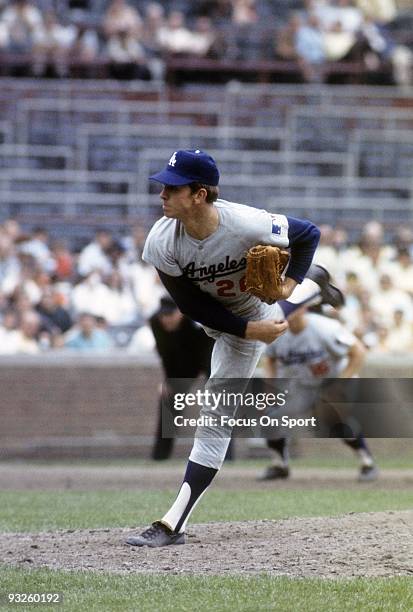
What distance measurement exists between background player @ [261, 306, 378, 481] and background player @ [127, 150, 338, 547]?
4241 millimetres

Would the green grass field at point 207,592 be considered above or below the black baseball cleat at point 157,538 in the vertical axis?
above

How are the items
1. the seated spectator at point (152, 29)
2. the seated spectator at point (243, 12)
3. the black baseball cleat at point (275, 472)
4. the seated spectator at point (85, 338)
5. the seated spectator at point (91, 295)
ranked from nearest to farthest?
the black baseball cleat at point (275, 472) < the seated spectator at point (85, 338) < the seated spectator at point (91, 295) < the seated spectator at point (152, 29) < the seated spectator at point (243, 12)

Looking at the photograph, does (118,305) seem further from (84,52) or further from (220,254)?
(220,254)

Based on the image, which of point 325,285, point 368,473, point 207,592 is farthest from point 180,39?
point 207,592

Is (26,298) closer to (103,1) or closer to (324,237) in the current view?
(324,237)

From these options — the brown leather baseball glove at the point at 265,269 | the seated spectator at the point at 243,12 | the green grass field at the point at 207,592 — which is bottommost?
the green grass field at the point at 207,592

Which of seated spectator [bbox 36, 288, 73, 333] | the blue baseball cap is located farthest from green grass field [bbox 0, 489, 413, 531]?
seated spectator [bbox 36, 288, 73, 333]

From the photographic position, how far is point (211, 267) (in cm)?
666

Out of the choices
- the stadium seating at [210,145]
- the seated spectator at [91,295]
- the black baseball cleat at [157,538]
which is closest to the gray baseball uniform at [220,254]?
the black baseball cleat at [157,538]

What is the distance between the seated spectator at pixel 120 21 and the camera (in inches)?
795

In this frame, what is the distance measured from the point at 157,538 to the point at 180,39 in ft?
49.0

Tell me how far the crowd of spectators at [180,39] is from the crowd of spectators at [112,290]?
382 centimetres

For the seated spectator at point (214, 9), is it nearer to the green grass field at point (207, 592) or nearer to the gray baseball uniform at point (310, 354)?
the gray baseball uniform at point (310, 354)

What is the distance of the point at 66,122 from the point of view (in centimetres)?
1930
